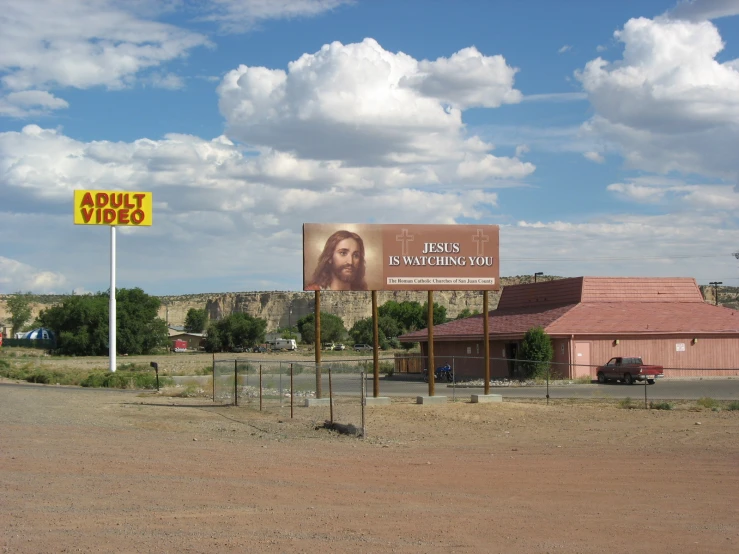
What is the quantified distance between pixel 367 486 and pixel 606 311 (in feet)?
137

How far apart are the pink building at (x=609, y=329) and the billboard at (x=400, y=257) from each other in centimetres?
1555

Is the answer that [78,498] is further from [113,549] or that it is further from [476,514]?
[476,514]

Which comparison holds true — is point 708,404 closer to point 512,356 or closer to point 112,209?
point 512,356

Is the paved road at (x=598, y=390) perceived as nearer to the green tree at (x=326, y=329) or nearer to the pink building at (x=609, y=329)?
the pink building at (x=609, y=329)

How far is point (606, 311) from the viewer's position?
52.6m

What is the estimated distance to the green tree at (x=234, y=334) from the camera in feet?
389

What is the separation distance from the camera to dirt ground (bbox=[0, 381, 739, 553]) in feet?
32.4

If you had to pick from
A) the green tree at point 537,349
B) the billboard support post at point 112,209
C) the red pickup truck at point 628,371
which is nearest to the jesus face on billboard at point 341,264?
the red pickup truck at point 628,371

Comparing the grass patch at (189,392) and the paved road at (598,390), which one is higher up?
the grass patch at (189,392)

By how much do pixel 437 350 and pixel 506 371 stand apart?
8.22 metres

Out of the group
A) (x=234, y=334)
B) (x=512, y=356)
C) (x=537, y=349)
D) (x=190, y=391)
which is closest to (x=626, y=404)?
(x=537, y=349)

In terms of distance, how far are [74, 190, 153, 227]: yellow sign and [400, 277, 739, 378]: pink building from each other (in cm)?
1944

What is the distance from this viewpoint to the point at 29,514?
420 inches

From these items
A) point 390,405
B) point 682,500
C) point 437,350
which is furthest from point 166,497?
point 437,350
